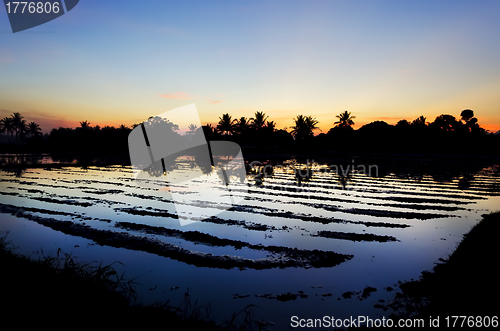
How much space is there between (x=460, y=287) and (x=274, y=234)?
4655 mm

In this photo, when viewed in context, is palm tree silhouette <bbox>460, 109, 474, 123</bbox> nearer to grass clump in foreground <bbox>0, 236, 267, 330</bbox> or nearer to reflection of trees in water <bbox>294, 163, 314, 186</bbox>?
reflection of trees in water <bbox>294, 163, 314, 186</bbox>

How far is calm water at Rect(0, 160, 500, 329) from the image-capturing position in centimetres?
502

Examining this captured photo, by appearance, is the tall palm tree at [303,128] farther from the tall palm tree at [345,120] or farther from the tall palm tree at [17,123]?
the tall palm tree at [17,123]

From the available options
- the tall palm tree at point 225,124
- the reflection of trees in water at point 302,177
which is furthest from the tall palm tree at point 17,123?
the reflection of trees in water at point 302,177

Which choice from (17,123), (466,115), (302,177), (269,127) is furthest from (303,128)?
(17,123)

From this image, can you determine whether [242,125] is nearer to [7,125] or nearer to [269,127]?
[269,127]

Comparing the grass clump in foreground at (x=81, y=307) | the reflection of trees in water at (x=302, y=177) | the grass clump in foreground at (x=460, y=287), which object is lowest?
the grass clump in foreground at (x=460, y=287)

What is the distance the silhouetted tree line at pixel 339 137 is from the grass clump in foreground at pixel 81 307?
59579 mm

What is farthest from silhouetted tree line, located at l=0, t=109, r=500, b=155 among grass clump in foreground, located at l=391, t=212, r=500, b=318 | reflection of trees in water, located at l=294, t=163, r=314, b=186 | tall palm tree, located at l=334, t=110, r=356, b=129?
grass clump in foreground, located at l=391, t=212, r=500, b=318

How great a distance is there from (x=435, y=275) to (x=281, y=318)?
3.71m

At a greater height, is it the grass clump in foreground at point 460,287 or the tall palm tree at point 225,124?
the tall palm tree at point 225,124

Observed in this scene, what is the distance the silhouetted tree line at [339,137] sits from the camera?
52688 mm

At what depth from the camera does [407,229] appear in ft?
28.9

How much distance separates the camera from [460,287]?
4.78 meters
